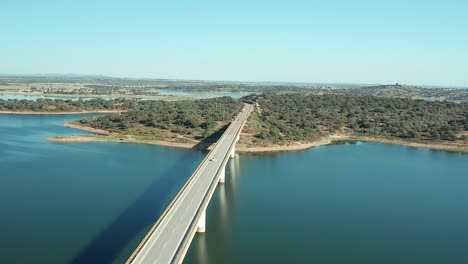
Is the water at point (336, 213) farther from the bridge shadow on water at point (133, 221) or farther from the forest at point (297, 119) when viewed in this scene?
the forest at point (297, 119)

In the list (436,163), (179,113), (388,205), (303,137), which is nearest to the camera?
(388,205)

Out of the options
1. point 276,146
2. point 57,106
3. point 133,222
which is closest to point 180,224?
point 133,222

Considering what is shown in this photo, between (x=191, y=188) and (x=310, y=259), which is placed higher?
(x=191, y=188)

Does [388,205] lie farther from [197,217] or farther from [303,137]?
[303,137]

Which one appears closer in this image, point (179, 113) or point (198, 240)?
point (198, 240)

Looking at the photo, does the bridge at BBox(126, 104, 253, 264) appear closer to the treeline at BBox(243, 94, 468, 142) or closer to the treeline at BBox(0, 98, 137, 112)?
the treeline at BBox(243, 94, 468, 142)

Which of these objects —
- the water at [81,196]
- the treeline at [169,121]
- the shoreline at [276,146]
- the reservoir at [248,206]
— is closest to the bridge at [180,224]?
the reservoir at [248,206]

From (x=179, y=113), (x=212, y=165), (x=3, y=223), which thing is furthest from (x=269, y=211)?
(x=179, y=113)
